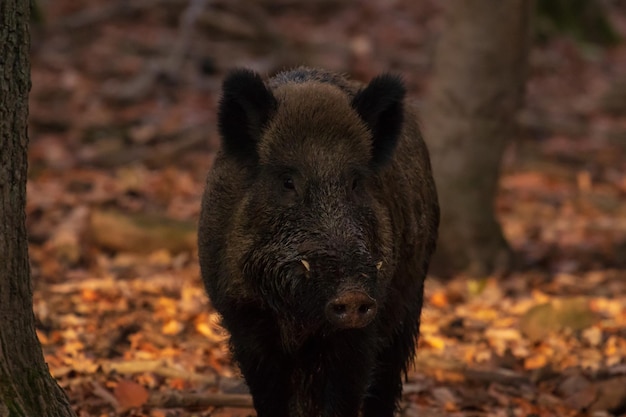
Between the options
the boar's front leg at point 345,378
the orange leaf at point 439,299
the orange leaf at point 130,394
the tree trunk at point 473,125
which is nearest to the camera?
the boar's front leg at point 345,378

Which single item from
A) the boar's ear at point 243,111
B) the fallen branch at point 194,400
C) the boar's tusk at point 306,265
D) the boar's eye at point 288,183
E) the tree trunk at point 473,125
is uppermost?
the tree trunk at point 473,125

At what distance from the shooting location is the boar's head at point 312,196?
13.8ft

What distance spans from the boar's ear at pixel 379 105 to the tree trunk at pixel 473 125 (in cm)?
486

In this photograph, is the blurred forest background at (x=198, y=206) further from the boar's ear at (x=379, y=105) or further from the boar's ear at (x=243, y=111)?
the boar's ear at (x=379, y=105)

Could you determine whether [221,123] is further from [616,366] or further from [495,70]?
[495,70]

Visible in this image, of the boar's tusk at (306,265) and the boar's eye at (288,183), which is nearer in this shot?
the boar's tusk at (306,265)

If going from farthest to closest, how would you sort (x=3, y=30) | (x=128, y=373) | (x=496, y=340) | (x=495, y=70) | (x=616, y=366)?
(x=495, y=70) < (x=496, y=340) < (x=616, y=366) < (x=128, y=373) < (x=3, y=30)

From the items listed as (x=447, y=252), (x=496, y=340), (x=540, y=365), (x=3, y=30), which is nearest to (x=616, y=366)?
(x=540, y=365)

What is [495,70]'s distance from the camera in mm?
9844

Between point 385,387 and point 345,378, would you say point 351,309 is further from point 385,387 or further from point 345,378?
point 385,387

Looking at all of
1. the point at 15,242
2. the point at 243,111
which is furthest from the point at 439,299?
the point at 15,242

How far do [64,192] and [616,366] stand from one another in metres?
6.23

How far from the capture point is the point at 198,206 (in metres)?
11.1

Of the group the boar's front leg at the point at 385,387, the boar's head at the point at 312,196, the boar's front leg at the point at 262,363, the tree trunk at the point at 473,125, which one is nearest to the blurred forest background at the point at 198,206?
the tree trunk at the point at 473,125
